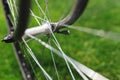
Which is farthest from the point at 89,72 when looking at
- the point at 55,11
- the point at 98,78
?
the point at 55,11

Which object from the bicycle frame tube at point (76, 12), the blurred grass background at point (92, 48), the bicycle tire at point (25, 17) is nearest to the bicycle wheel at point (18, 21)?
the bicycle tire at point (25, 17)

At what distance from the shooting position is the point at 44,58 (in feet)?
10.0

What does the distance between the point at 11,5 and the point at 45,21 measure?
0.29m

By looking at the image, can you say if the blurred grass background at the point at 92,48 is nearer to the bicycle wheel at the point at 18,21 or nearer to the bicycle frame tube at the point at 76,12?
the bicycle wheel at the point at 18,21

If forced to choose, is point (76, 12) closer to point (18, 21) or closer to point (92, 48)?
point (18, 21)

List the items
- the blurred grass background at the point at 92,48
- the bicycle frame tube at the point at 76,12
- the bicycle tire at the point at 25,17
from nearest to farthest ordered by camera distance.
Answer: the bicycle tire at the point at 25,17, the bicycle frame tube at the point at 76,12, the blurred grass background at the point at 92,48

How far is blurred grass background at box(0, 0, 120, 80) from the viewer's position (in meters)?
3.02

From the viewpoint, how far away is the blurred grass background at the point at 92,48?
302 centimetres

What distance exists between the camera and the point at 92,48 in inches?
129

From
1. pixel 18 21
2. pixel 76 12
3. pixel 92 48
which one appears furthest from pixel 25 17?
pixel 92 48

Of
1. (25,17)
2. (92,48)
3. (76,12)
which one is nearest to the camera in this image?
(25,17)

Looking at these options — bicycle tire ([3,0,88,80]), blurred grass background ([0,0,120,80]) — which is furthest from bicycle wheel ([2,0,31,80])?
blurred grass background ([0,0,120,80])

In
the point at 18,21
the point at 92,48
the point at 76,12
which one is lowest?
the point at 92,48

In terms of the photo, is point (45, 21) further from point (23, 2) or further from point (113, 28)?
point (113, 28)
